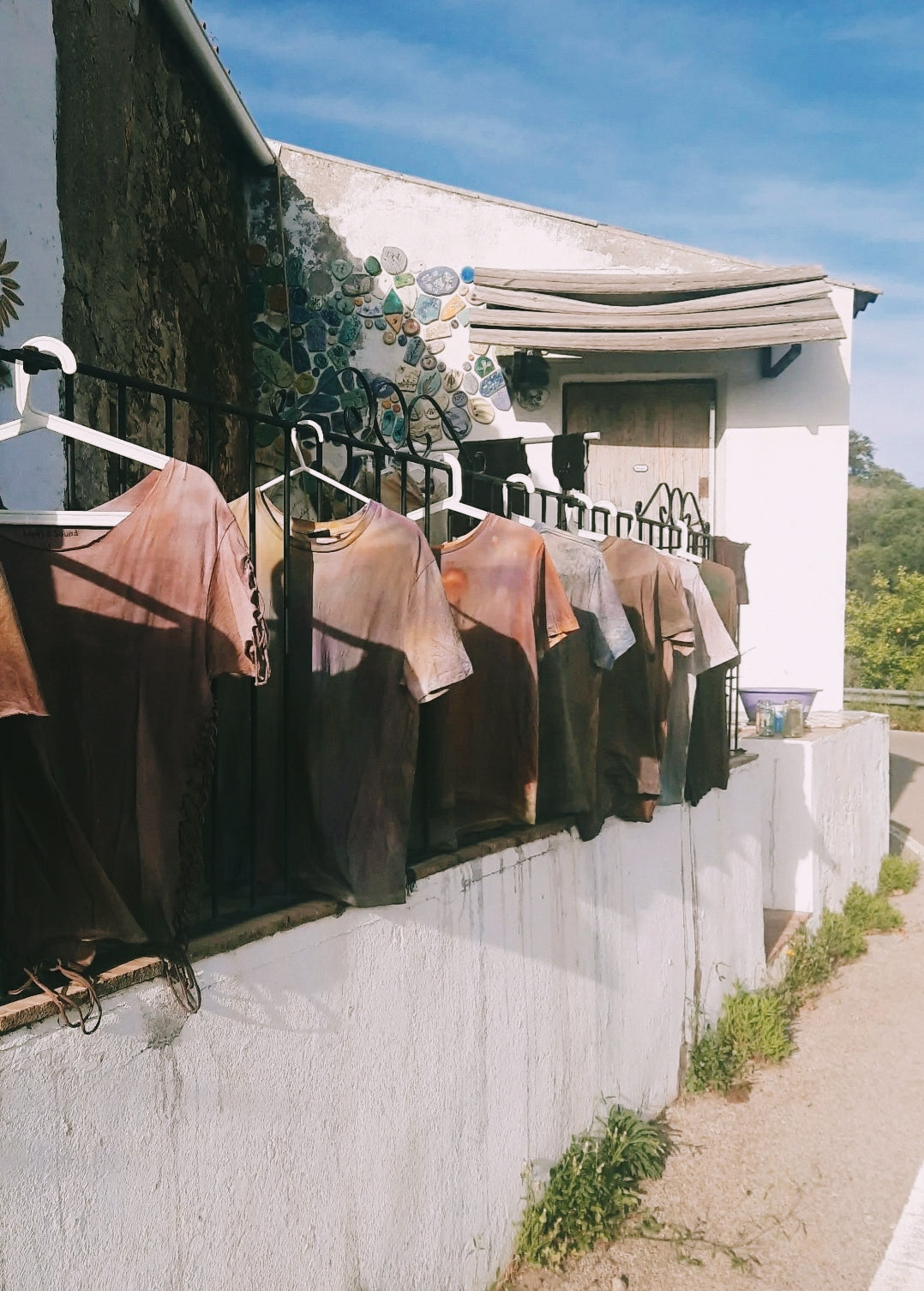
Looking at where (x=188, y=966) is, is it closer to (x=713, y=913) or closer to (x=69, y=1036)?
(x=69, y=1036)

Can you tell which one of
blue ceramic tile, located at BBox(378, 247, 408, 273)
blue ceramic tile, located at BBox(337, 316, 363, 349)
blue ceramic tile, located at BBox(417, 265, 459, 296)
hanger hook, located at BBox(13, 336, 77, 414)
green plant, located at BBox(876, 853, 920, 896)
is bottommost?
green plant, located at BBox(876, 853, 920, 896)

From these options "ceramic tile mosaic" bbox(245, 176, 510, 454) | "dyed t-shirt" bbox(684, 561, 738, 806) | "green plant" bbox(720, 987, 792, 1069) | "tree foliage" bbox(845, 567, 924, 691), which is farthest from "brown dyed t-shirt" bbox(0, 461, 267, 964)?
"tree foliage" bbox(845, 567, 924, 691)

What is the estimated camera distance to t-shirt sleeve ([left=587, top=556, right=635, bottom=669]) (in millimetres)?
3928

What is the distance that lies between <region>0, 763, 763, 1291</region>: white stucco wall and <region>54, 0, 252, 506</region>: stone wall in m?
2.39

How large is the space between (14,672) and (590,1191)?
10.1 feet

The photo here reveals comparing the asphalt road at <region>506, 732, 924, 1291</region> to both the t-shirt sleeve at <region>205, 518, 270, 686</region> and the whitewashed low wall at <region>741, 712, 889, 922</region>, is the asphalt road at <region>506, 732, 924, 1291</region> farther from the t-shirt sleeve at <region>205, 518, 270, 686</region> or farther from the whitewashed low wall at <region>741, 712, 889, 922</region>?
Answer: the t-shirt sleeve at <region>205, 518, 270, 686</region>

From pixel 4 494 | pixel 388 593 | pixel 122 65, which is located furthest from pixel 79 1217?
pixel 122 65

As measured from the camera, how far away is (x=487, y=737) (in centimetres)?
365

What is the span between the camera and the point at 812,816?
7.89m

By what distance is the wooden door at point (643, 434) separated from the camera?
362 inches

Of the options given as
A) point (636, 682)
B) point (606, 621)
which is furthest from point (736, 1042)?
point (606, 621)

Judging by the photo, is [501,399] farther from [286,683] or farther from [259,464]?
[286,683]

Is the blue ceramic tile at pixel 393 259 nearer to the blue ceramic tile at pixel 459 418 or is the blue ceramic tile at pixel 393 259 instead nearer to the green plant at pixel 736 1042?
the blue ceramic tile at pixel 459 418

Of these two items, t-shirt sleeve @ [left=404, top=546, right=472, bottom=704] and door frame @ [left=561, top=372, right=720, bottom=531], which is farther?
door frame @ [left=561, top=372, right=720, bottom=531]
